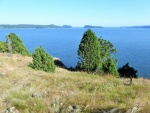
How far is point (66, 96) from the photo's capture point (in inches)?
495

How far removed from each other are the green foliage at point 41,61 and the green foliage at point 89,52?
12.8 m

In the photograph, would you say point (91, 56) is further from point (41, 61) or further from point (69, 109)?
point (69, 109)

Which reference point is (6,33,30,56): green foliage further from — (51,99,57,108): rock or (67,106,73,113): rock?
(67,106,73,113): rock

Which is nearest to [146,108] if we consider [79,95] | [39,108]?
[79,95]

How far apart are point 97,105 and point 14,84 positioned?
20.7ft

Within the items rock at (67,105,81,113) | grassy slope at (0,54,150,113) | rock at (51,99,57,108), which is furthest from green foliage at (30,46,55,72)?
rock at (67,105,81,113)

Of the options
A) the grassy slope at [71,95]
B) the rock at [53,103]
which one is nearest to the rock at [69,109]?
the grassy slope at [71,95]

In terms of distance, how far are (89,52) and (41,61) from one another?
49.3ft

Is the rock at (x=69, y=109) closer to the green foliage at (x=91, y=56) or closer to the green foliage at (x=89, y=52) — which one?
the green foliage at (x=91, y=56)

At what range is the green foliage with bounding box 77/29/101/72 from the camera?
46719 mm

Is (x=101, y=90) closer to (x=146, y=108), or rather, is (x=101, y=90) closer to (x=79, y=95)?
(x=79, y=95)

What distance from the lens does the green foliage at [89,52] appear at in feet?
153

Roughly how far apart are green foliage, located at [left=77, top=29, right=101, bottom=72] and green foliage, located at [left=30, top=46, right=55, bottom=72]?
12834 mm

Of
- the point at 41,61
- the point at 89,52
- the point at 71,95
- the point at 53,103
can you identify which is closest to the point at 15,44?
the point at 89,52
